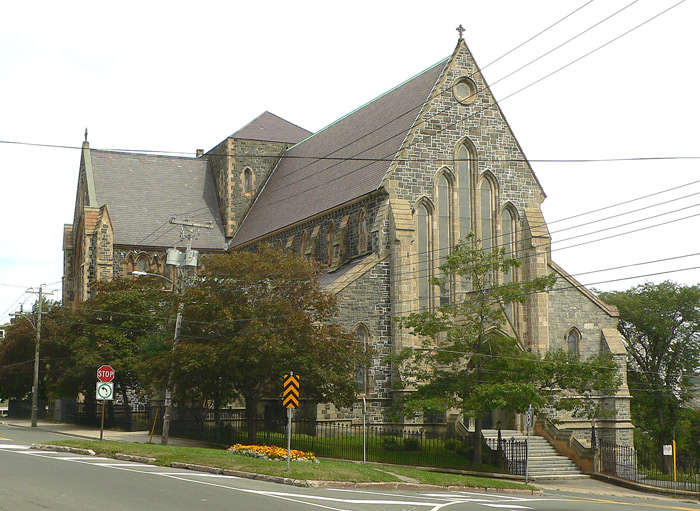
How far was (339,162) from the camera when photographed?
46.4 m

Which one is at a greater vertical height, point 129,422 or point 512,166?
point 512,166

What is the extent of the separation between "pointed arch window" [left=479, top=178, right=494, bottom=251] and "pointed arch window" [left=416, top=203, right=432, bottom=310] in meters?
2.84

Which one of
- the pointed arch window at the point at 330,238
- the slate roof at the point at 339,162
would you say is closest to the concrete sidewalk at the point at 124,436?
the pointed arch window at the point at 330,238

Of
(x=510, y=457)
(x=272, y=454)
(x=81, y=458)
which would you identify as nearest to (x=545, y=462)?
(x=510, y=457)

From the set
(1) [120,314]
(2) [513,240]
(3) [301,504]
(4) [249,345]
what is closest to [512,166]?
(2) [513,240]

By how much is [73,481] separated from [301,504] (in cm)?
488

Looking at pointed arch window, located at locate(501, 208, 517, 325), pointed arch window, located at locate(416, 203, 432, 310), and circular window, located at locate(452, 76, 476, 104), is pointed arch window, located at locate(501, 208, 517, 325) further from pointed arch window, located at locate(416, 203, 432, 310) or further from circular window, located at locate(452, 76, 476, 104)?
circular window, located at locate(452, 76, 476, 104)

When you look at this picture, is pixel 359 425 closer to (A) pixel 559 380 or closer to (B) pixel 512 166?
(A) pixel 559 380

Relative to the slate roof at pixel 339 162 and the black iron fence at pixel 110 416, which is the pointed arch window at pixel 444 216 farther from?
the black iron fence at pixel 110 416

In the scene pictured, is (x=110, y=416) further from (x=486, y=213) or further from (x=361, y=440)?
(x=486, y=213)

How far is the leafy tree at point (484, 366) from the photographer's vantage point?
3177 cm

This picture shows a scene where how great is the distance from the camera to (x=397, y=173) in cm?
3966

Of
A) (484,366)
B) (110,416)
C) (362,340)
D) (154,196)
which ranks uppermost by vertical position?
(154,196)

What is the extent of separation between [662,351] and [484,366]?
28.3 m
